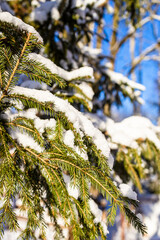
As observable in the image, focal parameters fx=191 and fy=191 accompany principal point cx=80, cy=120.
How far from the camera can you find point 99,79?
3264 millimetres

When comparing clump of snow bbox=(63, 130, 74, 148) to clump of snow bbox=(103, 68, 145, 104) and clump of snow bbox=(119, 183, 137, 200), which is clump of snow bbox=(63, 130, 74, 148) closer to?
clump of snow bbox=(119, 183, 137, 200)

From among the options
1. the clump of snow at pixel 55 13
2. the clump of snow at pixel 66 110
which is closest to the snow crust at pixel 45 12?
the clump of snow at pixel 55 13

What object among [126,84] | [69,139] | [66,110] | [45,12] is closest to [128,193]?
[69,139]

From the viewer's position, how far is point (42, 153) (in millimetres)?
918

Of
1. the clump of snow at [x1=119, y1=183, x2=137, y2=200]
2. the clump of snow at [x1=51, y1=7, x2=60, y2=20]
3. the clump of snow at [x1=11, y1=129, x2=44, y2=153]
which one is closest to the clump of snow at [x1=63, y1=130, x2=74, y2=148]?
the clump of snow at [x1=11, y1=129, x2=44, y2=153]

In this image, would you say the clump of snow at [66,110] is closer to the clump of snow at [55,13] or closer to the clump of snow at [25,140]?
the clump of snow at [25,140]

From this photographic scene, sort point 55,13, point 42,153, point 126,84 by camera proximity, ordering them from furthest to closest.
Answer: point 126,84 → point 55,13 → point 42,153

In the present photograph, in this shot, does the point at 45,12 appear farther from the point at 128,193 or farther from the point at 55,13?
the point at 128,193

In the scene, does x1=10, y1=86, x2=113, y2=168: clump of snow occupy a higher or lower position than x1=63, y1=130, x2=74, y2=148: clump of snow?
higher

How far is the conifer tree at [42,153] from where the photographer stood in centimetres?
81

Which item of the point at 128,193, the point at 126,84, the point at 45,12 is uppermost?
the point at 45,12

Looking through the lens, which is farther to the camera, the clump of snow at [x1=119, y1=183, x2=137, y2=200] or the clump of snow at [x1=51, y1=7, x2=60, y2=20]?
the clump of snow at [x1=51, y1=7, x2=60, y2=20]

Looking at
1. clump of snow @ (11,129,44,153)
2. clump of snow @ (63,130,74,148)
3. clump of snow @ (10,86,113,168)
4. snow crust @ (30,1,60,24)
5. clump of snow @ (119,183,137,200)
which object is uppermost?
snow crust @ (30,1,60,24)

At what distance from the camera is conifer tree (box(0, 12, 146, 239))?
81 cm
